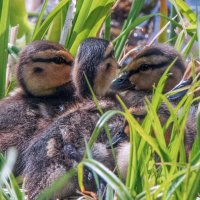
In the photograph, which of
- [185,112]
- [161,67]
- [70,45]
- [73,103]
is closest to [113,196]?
[185,112]

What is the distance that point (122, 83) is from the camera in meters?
3.85

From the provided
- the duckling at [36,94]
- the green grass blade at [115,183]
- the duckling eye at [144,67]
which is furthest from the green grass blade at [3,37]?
the green grass blade at [115,183]

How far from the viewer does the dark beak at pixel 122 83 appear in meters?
3.78

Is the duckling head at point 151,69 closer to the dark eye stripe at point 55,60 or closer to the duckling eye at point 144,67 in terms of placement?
the duckling eye at point 144,67

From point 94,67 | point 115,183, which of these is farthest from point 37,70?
point 115,183

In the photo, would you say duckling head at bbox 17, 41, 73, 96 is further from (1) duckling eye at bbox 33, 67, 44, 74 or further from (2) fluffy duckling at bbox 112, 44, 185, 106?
(2) fluffy duckling at bbox 112, 44, 185, 106

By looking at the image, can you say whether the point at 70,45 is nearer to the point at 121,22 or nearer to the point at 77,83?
the point at 77,83

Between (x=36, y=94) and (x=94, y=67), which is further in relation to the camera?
(x=36, y=94)

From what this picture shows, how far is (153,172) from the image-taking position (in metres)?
2.79

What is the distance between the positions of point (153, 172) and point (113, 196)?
0.58 ft

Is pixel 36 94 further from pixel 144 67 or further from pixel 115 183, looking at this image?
pixel 115 183

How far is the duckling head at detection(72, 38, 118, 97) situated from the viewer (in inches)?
138

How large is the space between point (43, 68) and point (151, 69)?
1.53 ft

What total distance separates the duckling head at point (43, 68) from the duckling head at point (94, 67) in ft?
0.44
